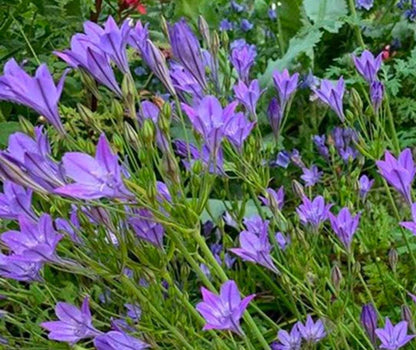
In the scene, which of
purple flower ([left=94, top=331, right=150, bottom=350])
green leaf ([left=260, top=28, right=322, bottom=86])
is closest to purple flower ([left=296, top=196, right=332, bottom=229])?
purple flower ([left=94, top=331, right=150, bottom=350])

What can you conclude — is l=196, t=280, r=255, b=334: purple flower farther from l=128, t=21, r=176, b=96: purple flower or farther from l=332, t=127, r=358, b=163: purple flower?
l=332, t=127, r=358, b=163: purple flower

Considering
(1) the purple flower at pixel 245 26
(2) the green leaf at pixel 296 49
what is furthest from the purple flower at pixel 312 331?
(1) the purple flower at pixel 245 26

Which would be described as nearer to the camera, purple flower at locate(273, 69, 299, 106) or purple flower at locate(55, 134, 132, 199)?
purple flower at locate(55, 134, 132, 199)

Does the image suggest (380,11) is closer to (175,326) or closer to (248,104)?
(248,104)

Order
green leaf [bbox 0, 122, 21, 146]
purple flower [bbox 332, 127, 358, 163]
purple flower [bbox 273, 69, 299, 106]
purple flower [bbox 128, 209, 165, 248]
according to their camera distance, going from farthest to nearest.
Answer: purple flower [bbox 332, 127, 358, 163] → green leaf [bbox 0, 122, 21, 146] → purple flower [bbox 273, 69, 299, 106] → purple flower [bbox 128, 209, 165, 248]

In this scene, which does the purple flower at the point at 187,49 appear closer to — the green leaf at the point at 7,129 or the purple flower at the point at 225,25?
the green leaf at the point at 7,129

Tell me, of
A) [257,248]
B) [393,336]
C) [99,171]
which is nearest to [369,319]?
[393,336]

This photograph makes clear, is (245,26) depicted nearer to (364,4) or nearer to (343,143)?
(364,4)
